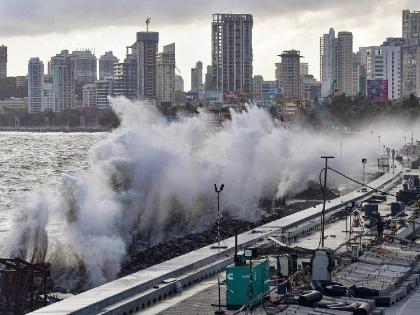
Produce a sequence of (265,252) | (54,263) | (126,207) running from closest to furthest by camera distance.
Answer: (265,252) → (54,263) → (126,207)

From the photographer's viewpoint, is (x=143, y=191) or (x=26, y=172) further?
(x=26, y=172)

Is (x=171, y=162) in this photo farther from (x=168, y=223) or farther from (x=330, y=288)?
(x=330, y=288)

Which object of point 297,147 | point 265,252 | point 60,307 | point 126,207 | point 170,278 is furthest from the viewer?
point 297,147

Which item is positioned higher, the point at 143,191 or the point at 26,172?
the point at 143,191

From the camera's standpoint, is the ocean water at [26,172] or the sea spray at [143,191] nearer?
the sea spray at [143,191]

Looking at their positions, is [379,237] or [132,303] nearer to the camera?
[132,303]

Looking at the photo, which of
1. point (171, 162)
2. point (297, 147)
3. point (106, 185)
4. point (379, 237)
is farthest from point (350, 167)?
point (379, 237)

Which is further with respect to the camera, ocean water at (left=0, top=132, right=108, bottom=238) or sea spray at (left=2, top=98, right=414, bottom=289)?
ocean water at (left=0, top=132, right=108, bottom=238)

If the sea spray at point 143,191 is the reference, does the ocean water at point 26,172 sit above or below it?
below
